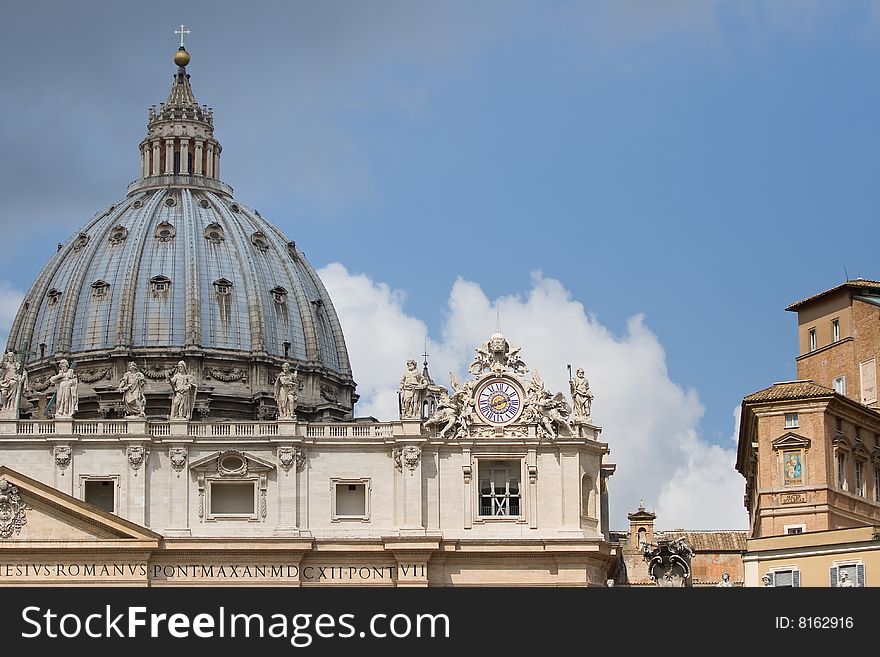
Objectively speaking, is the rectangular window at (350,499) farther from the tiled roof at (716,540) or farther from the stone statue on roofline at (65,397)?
the tiled roof at (716,540)

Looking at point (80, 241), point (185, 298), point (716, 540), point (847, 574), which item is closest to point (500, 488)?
point (847, 574)

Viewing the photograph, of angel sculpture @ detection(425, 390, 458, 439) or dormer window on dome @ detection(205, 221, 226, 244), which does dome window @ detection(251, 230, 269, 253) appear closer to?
dormer window on dome @ detection(205, 221, 226, 244)

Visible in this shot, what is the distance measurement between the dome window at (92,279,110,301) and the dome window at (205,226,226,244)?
331 inches

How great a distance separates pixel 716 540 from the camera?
493 feet

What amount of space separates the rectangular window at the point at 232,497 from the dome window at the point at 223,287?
55966 millimetres

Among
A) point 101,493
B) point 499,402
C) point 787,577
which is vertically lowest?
point 787,577

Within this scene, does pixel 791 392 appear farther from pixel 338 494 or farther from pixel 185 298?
pixel 185 298

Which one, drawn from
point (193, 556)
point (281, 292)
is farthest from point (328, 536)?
point (281, 292)

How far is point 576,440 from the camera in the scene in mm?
120125

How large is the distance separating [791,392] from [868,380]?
8.36m

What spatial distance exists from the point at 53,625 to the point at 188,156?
4507 inches

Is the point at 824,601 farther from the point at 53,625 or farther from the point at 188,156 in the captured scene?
the point at 188,156

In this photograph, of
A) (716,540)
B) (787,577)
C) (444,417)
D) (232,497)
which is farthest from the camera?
(716,540)

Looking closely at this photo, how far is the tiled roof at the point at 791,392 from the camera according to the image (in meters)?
117
